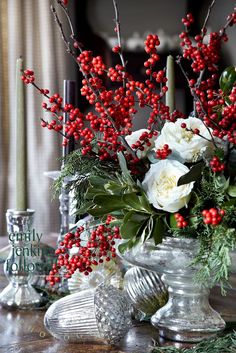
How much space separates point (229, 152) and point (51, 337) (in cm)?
36

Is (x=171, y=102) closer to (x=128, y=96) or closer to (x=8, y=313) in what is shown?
(x=128, y=96)

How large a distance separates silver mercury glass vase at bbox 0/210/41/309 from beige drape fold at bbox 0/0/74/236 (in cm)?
214

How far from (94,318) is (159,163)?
0.23m

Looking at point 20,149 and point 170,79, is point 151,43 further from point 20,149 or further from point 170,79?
point 20,149

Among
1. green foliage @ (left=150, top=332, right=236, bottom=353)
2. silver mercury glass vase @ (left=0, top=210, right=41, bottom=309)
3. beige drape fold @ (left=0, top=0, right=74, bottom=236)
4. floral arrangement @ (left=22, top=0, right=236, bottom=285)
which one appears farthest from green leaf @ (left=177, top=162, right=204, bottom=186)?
beige drape fold @ (left=0, top=0, right=74, bottom=236)

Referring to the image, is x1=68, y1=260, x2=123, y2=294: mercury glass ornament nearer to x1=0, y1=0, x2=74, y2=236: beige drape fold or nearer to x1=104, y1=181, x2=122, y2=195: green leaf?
x1=104, y1=181, x2=122, y2=195: green leaf

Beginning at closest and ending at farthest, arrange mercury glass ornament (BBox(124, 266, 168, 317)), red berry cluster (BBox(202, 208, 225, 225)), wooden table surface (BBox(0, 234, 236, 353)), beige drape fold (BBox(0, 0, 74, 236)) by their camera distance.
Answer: red berry cluster (BBox(202, 208, 225, 225))
wooden table surface (BBox(0, 234, 236, 353))
mercury glass ornament (BBox(124, 266, 168, 317))
beige drape fold (BBox(0, 0, 74, 236))

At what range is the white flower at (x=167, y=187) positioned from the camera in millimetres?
820

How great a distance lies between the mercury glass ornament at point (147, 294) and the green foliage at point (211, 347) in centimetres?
14

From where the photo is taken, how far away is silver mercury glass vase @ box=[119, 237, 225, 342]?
0.85 m

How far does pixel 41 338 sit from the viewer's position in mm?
913

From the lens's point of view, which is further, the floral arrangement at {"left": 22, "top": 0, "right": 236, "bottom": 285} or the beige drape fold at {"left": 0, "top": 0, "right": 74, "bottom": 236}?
the beige drape fold at {"left": 0, "top": 0, "right": 74, "bottom": 236}

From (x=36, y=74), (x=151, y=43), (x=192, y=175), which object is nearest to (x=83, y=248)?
(x=192, y=175)

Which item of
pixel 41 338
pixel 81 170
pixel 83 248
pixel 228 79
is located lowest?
pixel 41 338
